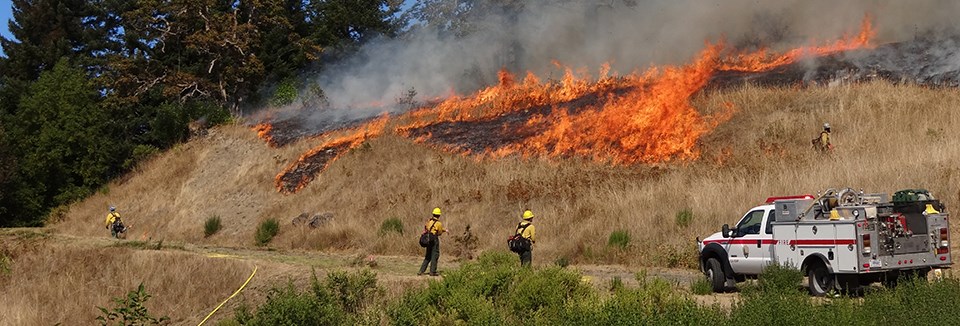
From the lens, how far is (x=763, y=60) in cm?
3403

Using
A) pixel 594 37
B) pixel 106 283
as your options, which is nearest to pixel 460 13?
pixel 594 37

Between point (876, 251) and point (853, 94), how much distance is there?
616 inches

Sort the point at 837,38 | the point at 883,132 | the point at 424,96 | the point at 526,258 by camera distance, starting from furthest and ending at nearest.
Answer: the point at 424,96 < the point at 837,38 < the point at 883,132 < the point at 526,258

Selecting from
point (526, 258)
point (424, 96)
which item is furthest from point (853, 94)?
point (424, 96)

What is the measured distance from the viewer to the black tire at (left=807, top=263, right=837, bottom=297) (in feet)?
46.3

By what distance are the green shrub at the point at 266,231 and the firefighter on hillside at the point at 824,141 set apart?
18.1 m

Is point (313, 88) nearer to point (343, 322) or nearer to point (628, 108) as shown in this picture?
point (628, 108)

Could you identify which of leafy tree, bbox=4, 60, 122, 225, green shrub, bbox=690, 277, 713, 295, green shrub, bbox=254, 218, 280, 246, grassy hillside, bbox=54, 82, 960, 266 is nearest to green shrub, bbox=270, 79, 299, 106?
leafy tree, bbox=4, 60, 122, 225

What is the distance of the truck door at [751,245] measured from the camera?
15.4 metres

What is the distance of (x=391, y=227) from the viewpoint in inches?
1100

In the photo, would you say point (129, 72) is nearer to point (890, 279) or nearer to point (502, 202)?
point (502, 202)

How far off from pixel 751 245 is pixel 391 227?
1433cm

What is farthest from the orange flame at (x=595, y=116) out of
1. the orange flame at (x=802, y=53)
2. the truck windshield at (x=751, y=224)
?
the truck windshield at (x=751, y=224)

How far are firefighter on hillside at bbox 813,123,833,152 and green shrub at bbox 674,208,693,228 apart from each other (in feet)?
16.4
